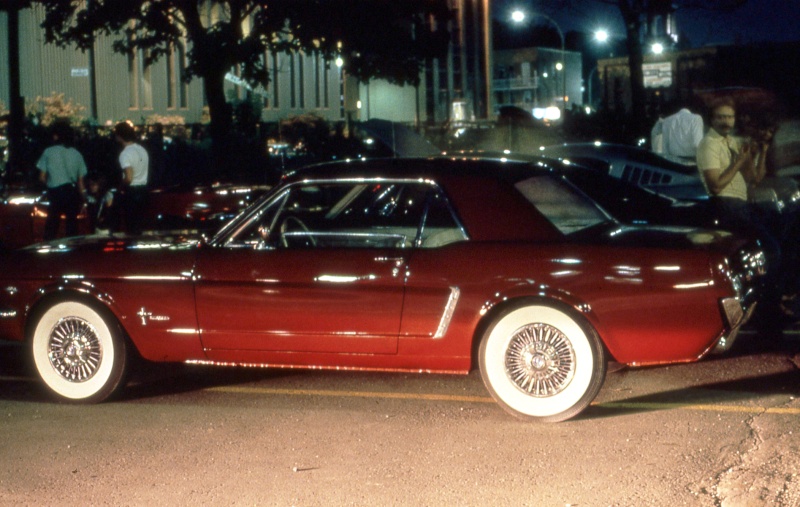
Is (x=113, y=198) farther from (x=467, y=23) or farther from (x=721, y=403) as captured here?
(x=467, y=23)

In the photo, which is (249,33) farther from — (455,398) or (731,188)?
(455,398)

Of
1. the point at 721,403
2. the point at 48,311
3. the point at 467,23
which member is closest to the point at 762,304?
the point at 721,403

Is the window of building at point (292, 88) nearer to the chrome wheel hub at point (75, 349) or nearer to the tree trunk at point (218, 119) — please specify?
the tree trunk at point (218, 119)

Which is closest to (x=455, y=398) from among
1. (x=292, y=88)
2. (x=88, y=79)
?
(x=88, y=79)

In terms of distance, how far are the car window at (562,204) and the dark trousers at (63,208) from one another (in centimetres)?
763

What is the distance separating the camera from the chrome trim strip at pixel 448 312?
6094 millimetres

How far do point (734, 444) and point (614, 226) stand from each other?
1512mm

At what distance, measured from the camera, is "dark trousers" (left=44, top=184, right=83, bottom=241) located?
12836 mm

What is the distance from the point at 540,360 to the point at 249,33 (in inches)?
853

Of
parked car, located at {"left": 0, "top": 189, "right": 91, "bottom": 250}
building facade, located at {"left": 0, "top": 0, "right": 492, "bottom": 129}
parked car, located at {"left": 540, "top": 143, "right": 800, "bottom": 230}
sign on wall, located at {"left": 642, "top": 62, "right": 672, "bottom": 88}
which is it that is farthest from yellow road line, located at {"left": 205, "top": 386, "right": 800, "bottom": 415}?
building facade, located at {"left": 0, "top": 0, "right": 492, "bottom": 129}

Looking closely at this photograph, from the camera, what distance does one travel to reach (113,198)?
12219 millimetres

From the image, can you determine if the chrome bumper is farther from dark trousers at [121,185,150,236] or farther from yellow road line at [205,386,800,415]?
dark trousers at [121,185,150,236]

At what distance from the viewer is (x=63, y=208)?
1293 cm

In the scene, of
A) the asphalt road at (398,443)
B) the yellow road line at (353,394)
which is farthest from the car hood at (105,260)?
the yellow road line at (353,394)
